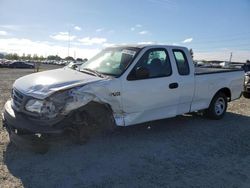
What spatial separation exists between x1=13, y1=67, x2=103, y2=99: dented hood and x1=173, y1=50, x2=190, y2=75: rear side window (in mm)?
2117

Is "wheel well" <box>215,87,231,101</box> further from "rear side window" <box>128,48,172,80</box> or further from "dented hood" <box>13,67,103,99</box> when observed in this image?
"dented hood" <box>13,67,103,99</box>

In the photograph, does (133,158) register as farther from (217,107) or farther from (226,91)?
(226,91)

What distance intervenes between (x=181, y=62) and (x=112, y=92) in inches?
86.1

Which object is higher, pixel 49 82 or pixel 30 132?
pixel 49 82

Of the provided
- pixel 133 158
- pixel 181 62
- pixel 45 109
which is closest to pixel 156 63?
pixel 181 62

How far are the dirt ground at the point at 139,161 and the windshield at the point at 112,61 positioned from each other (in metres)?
1.34

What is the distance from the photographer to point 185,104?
→ 6.68m

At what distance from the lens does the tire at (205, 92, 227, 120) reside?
7.70m

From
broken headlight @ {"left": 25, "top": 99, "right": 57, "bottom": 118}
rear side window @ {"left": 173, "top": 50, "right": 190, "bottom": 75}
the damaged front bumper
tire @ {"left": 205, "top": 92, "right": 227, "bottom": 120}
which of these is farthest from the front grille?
tire @ {"left": 205, "top": 92, "right": 227, "bottom": 120}

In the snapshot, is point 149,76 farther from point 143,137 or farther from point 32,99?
point 32,99

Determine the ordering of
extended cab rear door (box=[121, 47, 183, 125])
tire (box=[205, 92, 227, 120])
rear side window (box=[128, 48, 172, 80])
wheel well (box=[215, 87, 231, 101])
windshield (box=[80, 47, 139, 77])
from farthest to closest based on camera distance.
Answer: wheel well (box=[215, 87, 231, 101]) → tire (box=[205, 92, 227, 120]) → rear side window (box=[128, 48, 172, 80]) → windshield (box=[80, 47, 139, 77]) → extended cab rear door (box=[121, 47, 183, 125])

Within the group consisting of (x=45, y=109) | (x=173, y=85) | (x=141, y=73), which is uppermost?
(x=141, y=73)

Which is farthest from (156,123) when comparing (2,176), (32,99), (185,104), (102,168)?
(2,176)

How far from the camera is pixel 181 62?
21.8 ft
